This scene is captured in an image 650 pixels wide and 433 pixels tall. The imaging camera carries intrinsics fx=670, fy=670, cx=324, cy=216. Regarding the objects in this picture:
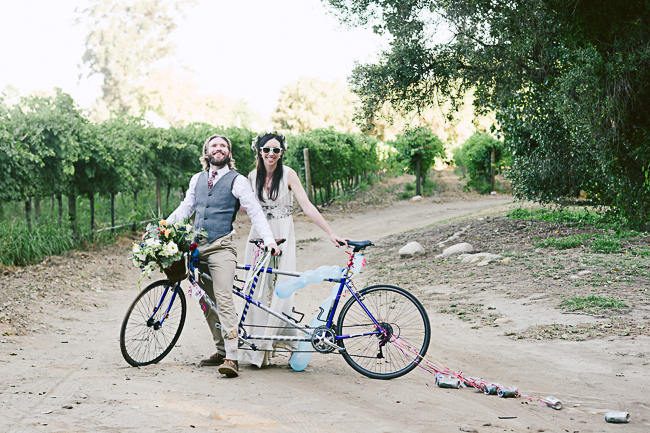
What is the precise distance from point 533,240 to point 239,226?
28.7 feet

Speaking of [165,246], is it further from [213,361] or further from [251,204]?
[213,361]

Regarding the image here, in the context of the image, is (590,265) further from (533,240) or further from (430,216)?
(430,216)

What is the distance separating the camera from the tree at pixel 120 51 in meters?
49.4

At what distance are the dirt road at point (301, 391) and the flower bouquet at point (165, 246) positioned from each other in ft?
2.82

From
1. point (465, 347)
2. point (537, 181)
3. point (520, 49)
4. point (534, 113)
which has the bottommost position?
point (465, 347)

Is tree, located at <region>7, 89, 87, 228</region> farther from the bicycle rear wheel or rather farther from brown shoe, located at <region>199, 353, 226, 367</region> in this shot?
brown shoe, located at <region>199, 353, 226, 367</region>

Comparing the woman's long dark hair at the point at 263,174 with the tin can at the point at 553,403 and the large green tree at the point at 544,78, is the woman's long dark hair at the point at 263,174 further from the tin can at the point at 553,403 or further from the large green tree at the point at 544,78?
the large green tree at the point at 544,78

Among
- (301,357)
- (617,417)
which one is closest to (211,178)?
(301,357)

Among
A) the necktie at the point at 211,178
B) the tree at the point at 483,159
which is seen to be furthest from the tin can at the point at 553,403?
the tree at the point at 483,159

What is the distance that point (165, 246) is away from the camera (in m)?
5.23

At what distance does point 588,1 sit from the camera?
336 inches

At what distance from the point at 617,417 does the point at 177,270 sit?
11.1 ft

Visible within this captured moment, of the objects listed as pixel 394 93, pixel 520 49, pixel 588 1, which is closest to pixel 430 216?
pixel 394 93

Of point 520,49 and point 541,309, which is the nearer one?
point 541,309
